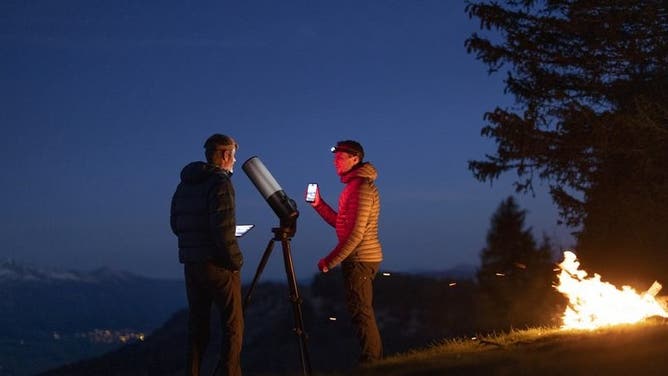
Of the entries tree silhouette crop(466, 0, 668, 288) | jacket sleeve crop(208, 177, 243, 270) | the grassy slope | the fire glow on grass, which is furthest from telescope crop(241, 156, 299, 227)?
tree silhouette crop(466, 0, 668, 288)

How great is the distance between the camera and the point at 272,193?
8281mm

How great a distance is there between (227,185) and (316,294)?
28507 millimetres

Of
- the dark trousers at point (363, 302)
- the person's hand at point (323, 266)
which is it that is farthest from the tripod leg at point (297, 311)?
the dark trousers at point (363, 302)

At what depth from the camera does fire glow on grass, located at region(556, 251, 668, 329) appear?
1021 cm

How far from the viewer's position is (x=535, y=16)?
779 inches

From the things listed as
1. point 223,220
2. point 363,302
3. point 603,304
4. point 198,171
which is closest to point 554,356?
point 363,302

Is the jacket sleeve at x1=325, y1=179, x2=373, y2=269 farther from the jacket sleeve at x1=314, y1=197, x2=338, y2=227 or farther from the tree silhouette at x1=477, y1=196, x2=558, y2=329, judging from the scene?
the tree silhouette at x1=477, y1=196, x2=558, y2=329

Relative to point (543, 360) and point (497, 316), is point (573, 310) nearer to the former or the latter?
point (543, 360)

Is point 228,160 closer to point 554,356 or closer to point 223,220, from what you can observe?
point 223,220

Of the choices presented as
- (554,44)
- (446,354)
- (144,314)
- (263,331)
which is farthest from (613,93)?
(144,314)

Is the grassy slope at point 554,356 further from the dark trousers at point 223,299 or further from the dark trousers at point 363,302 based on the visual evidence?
the dark trousers at point 223,299

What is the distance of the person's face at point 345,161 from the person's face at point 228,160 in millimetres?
1474

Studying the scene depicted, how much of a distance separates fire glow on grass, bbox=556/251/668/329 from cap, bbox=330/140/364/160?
130 inches

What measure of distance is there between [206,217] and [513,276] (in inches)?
1076
